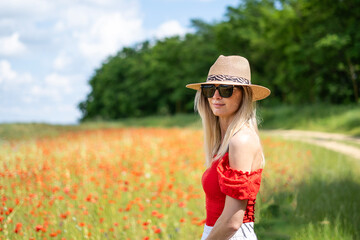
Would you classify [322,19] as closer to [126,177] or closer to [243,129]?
[126,177]

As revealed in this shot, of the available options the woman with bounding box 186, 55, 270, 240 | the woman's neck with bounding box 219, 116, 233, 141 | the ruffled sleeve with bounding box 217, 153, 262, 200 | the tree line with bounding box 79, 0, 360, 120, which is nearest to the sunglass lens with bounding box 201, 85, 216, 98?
the woman with bounding box 186, 55, 270, 240

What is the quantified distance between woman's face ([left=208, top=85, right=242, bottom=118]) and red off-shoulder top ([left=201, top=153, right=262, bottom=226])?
288 mm

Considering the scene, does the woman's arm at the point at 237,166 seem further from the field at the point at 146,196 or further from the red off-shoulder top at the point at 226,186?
the field at the point at 146,196

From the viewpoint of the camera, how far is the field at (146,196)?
4.00 m

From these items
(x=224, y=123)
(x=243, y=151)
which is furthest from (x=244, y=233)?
(x=224, y=123)

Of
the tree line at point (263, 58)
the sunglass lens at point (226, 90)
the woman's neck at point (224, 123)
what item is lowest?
the woman's neck at point (224, 123)

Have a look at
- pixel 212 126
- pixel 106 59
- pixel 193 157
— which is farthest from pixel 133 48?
pixel 212 126

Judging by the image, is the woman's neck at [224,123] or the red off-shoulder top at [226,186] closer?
the red off-shoulder top at [226,186]

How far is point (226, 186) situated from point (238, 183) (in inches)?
2.4

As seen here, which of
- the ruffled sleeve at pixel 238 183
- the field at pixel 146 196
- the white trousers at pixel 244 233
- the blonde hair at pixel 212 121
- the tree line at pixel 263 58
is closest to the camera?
the ruffled sleeve at pixel 238 183

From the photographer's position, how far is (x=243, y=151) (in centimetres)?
181

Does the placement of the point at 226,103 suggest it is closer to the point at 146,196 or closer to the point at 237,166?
the point at 237,166

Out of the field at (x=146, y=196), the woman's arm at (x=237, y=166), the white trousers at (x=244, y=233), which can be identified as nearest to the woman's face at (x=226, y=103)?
the woman's arm at (x=237, y=166)

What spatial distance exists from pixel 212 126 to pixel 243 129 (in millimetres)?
→ 386
